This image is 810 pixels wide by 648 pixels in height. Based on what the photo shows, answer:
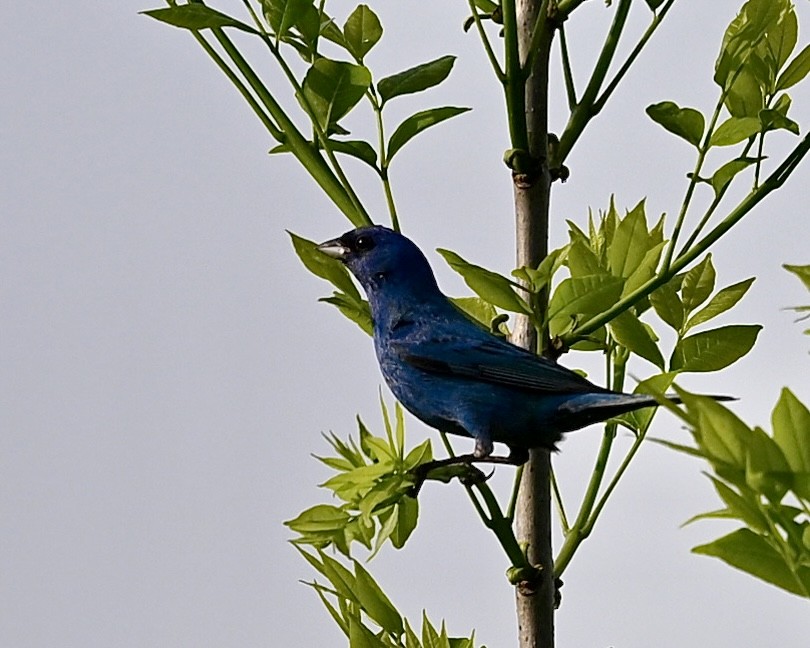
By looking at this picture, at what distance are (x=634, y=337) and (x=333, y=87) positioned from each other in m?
0.26

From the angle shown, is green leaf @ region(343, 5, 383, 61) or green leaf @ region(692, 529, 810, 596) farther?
green leaf @ region(343, 5, 383, 61)

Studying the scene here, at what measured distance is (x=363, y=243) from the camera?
1109 mm

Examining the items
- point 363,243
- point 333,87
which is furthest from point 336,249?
point 333,87

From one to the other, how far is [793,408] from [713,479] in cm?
4

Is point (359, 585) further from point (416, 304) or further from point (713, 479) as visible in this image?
point (713, 479)

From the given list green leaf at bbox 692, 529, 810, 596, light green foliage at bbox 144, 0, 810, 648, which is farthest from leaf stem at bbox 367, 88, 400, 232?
green leaf at bbox 692, 529, 810, 596

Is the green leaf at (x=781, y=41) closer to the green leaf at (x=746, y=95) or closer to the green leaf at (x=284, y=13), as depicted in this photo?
the green leaf at (x=746, y=95)

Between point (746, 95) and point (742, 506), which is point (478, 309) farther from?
point (742, 506)

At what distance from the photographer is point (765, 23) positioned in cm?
90

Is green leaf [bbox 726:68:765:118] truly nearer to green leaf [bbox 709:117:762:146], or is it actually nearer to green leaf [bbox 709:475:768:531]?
green leaf [bbox 709:117:762:146]

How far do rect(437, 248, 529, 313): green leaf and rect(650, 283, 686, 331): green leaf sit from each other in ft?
0.53

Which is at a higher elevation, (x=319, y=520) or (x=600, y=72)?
(x=600, y=72)

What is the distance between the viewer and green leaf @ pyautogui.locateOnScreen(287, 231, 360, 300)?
0.95 metres

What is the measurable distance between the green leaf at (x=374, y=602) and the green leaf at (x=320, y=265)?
198mm
